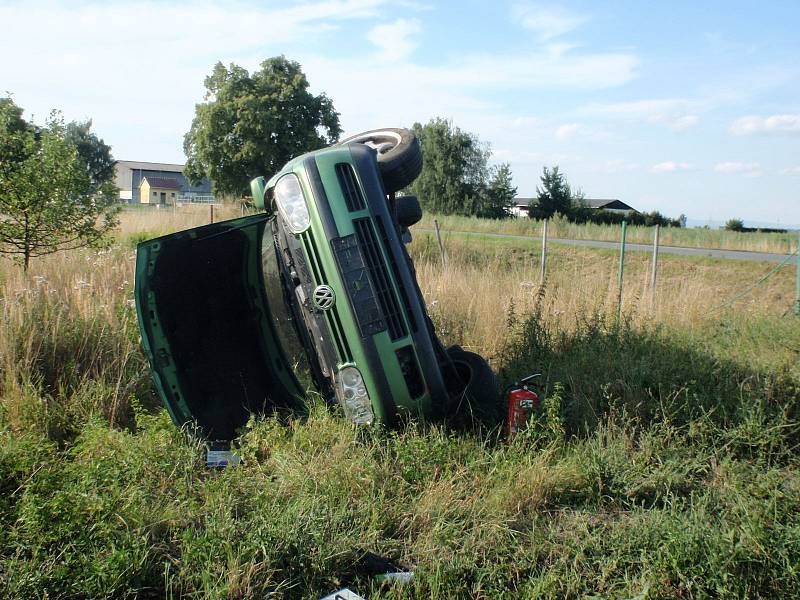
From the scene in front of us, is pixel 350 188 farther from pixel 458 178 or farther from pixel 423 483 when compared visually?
pixel 458 178

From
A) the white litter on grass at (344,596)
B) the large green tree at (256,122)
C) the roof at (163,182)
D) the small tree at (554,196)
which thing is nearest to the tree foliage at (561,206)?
the small tree at (554,196)

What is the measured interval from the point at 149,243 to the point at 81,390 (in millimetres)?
1152

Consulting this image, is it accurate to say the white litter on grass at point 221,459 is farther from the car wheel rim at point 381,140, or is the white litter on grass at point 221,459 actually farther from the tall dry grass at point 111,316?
the car wheel rim at point 381,140

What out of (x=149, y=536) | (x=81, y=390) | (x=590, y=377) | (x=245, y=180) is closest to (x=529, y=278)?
(x=590, y=377)

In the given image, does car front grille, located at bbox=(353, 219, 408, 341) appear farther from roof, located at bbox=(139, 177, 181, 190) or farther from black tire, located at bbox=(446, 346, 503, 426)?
roof, located at bbox=(139, 177, 181, 190)

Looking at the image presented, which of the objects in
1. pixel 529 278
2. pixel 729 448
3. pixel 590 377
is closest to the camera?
pixel 729 448

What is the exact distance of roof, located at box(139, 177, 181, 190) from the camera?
69.3m

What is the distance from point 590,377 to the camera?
5.33 m

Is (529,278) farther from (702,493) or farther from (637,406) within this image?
(702,493)

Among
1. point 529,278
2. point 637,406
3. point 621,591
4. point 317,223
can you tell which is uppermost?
point 317,223

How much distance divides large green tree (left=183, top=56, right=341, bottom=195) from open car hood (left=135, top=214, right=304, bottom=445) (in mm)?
30577

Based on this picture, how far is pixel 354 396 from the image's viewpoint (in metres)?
4.17

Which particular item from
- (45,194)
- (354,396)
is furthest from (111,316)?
(354,396)

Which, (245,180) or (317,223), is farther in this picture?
(245,180)
